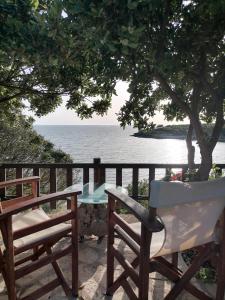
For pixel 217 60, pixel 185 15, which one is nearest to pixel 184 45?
pixel 185 15

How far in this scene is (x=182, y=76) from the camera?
235 cm

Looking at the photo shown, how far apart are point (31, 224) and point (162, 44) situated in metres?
1.67

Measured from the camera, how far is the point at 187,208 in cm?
154

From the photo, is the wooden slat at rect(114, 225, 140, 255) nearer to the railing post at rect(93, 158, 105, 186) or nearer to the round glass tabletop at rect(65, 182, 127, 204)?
the round glass tabletop at rect(65, 182, 127, 204)

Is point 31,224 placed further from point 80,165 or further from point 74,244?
point 80,165

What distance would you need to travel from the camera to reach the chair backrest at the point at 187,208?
1445mm

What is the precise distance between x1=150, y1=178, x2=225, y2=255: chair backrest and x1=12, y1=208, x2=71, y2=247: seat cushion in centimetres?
83

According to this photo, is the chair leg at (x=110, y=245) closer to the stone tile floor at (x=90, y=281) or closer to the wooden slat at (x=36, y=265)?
the stone tile floor at (x=90, y=281)

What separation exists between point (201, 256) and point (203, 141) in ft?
3.47

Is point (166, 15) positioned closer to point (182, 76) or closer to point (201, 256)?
point (182, 76)

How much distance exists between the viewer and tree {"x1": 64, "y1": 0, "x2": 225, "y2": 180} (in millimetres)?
1616

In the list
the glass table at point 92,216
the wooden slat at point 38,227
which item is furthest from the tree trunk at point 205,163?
the wooden slat at point 38,227

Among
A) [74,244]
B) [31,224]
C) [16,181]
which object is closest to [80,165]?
[16,181]

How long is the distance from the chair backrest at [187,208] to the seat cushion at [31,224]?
83 cm
